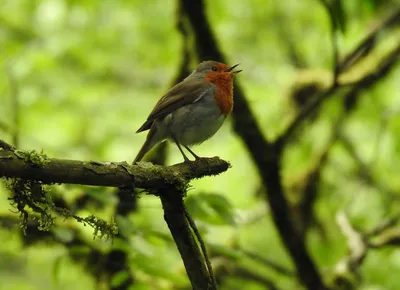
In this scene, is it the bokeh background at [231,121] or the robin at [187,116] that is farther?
the bokeh background at [231,121]

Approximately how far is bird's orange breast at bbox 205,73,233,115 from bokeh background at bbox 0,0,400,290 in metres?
0.80

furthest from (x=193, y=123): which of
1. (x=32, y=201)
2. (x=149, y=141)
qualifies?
(x=32, y=201)

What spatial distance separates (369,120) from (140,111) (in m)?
2.92

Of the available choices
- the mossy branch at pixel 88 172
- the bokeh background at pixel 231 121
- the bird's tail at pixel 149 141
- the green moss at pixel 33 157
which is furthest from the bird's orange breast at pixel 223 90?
the green moss at pixel 33 157

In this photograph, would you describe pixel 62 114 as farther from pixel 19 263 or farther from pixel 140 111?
pixel 19 263

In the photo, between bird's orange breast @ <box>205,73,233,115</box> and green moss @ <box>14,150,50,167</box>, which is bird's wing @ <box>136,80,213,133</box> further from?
green moss @ <box>14,150,50,167</box>

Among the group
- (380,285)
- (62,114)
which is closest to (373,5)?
(380,285)

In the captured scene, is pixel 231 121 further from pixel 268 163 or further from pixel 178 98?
pixel 178 98

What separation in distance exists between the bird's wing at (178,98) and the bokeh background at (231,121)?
1.03 metres

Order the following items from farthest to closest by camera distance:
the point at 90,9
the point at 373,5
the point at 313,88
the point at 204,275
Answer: the point at 90,9
the point at 313,88
the point at 373,5
the point at 204,275

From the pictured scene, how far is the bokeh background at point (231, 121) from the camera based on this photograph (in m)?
5.36

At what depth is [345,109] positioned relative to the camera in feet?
19.1

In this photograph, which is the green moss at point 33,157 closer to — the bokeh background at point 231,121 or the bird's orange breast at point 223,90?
the bird's orange breast at point 223,90

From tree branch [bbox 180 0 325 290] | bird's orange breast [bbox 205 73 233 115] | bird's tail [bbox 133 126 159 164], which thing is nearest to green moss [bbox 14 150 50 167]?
bird's tail [bbox 133 126 159 164]
